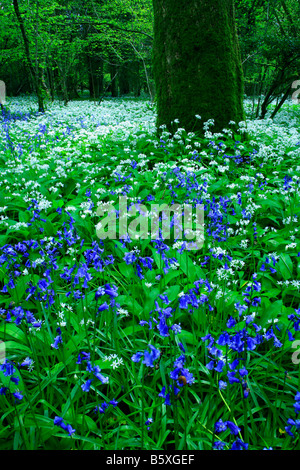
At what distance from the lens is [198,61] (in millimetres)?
5352

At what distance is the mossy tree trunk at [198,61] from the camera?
5.27 m

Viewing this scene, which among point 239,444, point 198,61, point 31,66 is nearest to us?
point 239,444

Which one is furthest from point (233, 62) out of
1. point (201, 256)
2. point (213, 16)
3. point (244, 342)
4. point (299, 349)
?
point (244, 342)

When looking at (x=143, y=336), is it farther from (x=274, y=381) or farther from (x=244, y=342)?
(x=244, y=342)

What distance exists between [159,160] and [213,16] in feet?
8.30

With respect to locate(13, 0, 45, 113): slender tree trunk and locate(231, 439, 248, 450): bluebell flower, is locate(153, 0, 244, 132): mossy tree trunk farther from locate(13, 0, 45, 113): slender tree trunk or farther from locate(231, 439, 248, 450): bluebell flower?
locate(13, 0, 45, 113): slender tree trunk

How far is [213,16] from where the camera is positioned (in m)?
5.26

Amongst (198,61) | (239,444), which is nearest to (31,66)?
(198,61)

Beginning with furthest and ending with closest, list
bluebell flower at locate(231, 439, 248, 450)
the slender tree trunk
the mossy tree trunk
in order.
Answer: the slender tree trunk, the mossy tree trunk, bluebell flower at locate(231, 439, 248, 450)

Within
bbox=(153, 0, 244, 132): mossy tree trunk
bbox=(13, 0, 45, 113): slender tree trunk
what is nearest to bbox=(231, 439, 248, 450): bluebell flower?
bbox=(153, 0, 244, 132): mossy tree trunk

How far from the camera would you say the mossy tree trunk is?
5.27 metres

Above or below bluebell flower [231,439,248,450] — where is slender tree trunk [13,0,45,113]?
above

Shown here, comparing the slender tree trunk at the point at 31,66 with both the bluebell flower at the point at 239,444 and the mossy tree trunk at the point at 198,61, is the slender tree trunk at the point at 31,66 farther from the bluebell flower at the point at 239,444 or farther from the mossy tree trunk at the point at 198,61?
the bluebell flower at the point at 239,444

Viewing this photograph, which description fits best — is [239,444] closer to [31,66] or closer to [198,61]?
[198,61]
